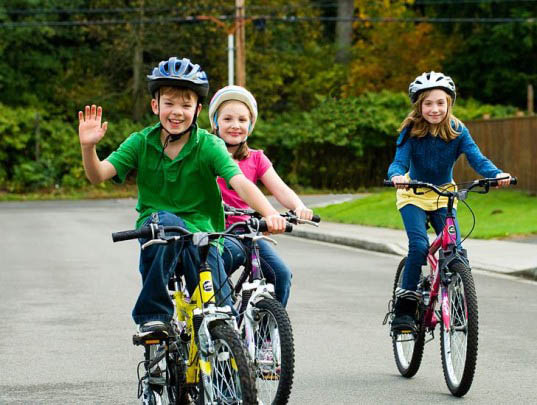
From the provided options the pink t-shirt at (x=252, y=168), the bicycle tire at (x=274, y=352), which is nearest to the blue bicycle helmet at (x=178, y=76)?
the bicycle tire at (x=274, y=352)

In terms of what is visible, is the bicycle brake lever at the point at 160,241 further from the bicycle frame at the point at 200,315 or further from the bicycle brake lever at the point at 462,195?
the bicycle brake lever at the point at 462,195

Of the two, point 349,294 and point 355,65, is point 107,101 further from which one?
point 349,294

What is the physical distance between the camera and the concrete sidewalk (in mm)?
15000

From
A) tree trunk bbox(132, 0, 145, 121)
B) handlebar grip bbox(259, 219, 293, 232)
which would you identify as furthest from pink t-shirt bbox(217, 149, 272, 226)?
tree trunk bbox(132, 0, 145, 121)

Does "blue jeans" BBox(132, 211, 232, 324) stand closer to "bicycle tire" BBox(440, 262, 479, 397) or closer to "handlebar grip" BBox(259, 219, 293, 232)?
"handlebar grip" BBox(259, 219, 293, 232)

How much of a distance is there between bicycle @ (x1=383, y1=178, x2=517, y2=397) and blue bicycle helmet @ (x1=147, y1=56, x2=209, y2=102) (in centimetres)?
197

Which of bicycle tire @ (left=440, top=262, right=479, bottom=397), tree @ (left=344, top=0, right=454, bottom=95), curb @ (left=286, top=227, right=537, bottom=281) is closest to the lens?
bicycle tire @ (left=440, top=262, right=479, bottom=397)

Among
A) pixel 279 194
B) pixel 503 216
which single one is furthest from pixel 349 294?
pixel 503 216

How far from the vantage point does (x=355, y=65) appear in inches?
2064

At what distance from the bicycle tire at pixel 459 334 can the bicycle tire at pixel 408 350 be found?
42 cm

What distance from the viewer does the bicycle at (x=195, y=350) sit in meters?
5.06

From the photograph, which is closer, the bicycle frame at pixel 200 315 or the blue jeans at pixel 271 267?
the bicycle frame at pixel 200 315

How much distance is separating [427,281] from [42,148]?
37025 mm

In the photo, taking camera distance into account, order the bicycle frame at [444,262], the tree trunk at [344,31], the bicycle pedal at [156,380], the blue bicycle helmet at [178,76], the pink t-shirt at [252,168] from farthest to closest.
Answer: the tree trunk at [344,31] < the bicycle frame at [444,262] < the pink t-shirt at [252,168] < the bicycle pedal at [156,380] < the blue bicycle helmet at [178,76]
